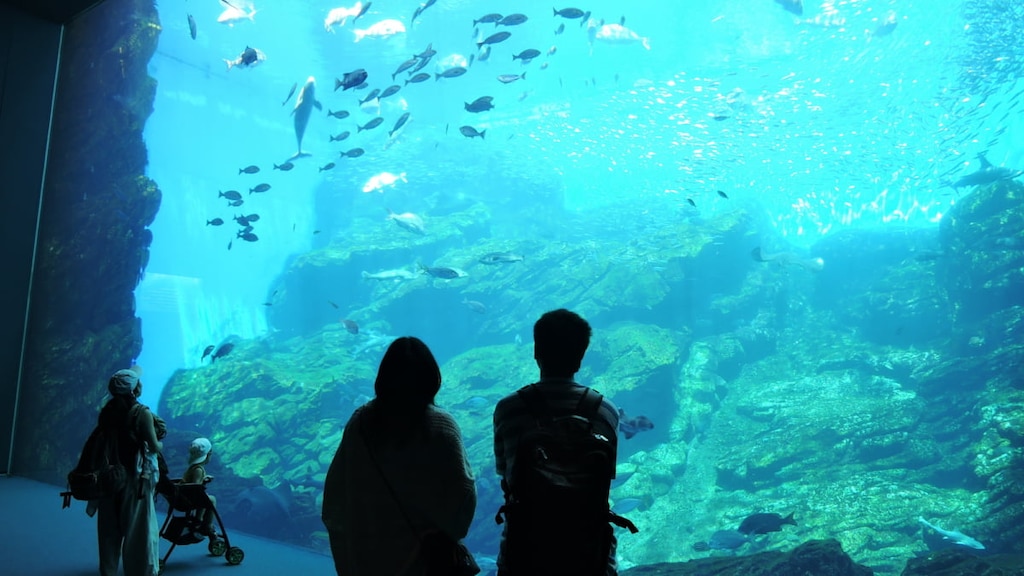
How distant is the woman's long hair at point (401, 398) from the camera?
1888 mm

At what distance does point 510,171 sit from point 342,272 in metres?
11.8

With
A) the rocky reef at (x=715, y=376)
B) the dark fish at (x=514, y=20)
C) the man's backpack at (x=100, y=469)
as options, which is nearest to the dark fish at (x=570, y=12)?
the dark fish at (x=514, y=20)

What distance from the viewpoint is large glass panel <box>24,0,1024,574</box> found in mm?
11562

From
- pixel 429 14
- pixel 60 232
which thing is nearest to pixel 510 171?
pixel 429 14

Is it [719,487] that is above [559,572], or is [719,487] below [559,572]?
above

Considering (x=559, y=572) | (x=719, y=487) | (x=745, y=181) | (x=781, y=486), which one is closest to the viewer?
(x=559, y=572)

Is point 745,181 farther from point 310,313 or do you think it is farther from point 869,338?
point 310,313

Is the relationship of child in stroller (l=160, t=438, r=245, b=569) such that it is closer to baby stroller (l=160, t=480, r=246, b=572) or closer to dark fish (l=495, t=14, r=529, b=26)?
baby stroller (l=160, t=480, r=246, b=572)

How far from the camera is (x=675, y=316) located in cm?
2047

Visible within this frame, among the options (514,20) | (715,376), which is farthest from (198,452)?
(715,376)

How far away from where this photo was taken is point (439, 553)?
71.5 inches

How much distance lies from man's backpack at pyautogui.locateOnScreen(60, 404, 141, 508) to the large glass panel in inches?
190

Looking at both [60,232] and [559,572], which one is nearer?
[559,572]

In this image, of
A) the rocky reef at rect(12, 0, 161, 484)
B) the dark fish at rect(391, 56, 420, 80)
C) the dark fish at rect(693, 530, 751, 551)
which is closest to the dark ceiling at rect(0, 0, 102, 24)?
the rocky reef at rect(12, 0, 161, 484)
